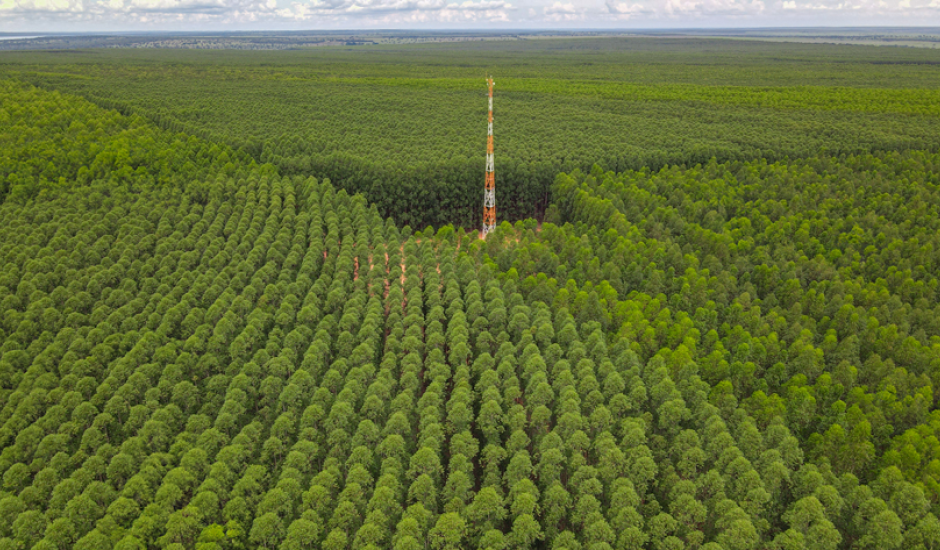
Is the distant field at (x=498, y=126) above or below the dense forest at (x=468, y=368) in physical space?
above

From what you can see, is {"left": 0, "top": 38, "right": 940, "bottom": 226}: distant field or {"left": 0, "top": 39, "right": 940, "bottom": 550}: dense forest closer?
{"left": 0, "top": 39, "right": 940, "bottom": 550}: dense forest

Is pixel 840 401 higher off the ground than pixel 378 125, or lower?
lower

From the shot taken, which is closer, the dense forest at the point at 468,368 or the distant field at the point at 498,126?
the dense forest at the point at 468,368

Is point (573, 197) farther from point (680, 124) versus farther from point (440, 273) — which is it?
point (680, 124)

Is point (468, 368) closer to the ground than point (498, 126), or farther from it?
closer to the ground

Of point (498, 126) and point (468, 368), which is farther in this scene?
point (498, 126)

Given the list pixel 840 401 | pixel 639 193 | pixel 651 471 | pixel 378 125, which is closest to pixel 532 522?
pixel 651 471

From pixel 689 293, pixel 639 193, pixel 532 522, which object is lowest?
pixel 532 522

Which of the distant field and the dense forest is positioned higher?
the distant field
